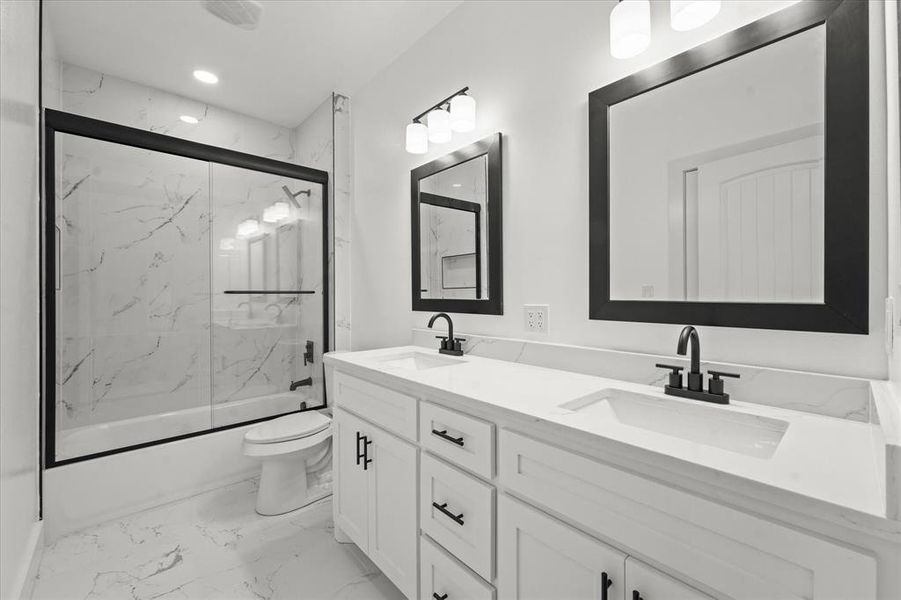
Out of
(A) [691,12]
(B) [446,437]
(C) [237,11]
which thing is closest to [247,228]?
(C) [237,11]

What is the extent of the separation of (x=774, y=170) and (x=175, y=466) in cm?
297

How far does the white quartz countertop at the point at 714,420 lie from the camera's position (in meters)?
0.56

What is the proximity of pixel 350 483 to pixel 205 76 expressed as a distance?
2629mm

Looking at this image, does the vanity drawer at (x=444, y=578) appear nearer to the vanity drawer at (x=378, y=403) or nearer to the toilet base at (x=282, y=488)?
the vanity drawer at (x=378, y=403)

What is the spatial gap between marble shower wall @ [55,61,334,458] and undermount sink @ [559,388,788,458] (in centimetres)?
221

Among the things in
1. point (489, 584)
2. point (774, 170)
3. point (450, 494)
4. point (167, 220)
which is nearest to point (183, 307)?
point (167, 220)

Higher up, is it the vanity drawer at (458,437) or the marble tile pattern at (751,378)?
the marble tile pattern at (751,378)

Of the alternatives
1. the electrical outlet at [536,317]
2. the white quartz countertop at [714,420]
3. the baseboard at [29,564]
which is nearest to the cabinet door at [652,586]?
the white quartz countertop at [714,420]

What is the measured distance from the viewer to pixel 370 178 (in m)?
2.51

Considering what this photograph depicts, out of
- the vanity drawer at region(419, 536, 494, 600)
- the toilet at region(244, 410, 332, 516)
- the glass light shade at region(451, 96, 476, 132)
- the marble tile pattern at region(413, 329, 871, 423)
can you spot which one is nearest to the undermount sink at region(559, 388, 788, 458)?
the marble tile pattern at region(413, 329, 871, 423)

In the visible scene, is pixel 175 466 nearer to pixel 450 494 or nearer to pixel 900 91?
pixel 450 494

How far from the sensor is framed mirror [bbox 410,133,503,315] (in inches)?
66.5

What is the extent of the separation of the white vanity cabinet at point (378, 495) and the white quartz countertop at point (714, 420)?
0.26 meters

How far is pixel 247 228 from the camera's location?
9.35ft
